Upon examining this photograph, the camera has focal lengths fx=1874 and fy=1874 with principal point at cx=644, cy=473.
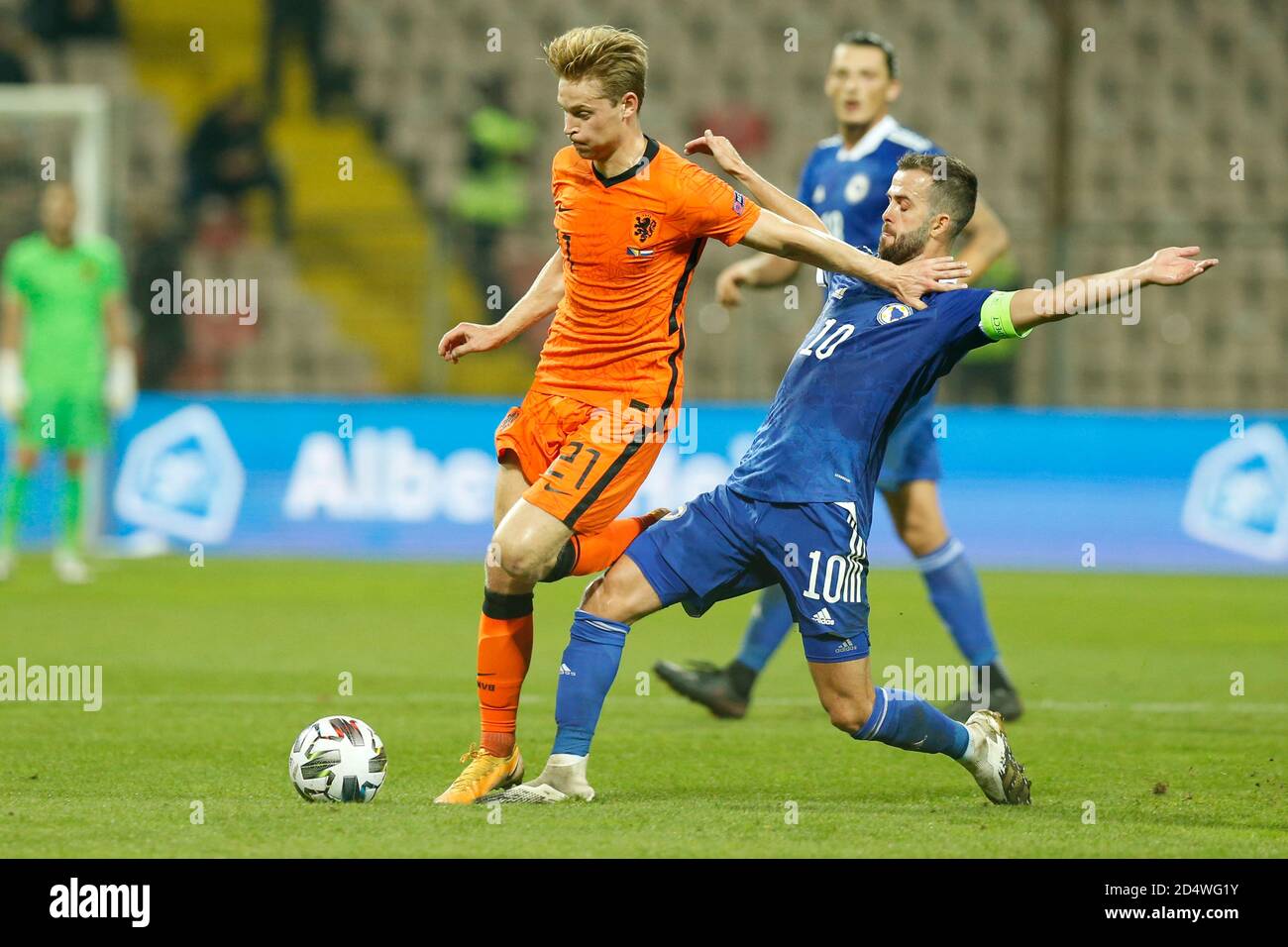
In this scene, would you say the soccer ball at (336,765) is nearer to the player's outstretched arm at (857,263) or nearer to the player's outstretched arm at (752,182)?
the player's outstretched arm at (857,263)

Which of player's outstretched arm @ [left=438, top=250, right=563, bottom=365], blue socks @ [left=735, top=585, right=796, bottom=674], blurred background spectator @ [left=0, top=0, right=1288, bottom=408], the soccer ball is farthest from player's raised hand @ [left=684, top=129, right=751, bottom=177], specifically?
blurred background spectator @ [left=0, top=0, right=1288, bottom=408]

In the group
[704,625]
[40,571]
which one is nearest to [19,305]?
[40,571]

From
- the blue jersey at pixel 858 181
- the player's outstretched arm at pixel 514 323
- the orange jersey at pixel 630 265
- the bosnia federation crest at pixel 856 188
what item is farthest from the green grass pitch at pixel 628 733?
the bosnia federation crest at pixel 856 188

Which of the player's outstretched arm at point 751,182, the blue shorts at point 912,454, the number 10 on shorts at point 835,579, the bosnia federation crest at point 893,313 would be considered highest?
the player's outstretched arm at point 751,182

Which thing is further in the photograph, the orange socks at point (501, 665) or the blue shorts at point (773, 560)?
the orange socks at point (501, 665)

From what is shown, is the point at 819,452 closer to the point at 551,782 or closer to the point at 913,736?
the point at 913,736

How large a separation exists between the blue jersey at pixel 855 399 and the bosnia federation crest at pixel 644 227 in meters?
0.56

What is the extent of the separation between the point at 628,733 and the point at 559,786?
1.55 meters

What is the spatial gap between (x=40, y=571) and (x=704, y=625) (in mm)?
4598

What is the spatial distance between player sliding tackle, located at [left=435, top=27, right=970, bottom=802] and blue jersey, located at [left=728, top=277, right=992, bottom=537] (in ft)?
0.61

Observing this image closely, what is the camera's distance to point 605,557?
5258 millimetres

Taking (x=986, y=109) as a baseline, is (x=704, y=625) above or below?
below

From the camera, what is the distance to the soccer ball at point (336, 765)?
4879 mm

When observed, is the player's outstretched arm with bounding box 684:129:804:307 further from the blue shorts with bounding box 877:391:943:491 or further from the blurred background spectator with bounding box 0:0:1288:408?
the blurred background spectator with bounding box 0:0:1288:408
